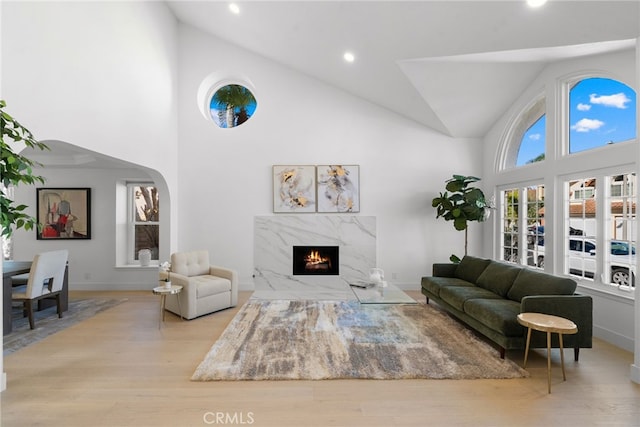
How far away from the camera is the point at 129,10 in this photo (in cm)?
437

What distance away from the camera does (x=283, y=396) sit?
2467 mm

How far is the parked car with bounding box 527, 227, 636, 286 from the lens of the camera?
11.1ft

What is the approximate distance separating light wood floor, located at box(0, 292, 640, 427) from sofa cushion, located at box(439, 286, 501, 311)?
734 mm

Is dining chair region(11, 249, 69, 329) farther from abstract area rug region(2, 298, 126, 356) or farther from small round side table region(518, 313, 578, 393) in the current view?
small round side table region(518, 313, 578, 393)

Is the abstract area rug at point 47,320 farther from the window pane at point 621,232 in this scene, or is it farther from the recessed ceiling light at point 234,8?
the window pane at point 621,232

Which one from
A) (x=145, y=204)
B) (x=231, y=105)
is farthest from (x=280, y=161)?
(x=145, y=204)

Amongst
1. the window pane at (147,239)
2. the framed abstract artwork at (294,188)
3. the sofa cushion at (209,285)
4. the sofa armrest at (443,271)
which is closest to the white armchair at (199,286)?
the sofa cushion at (209,285)

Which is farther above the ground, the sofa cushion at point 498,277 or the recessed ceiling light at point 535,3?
the recessed ceiling light at point 535,3

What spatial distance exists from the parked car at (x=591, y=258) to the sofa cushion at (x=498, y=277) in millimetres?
686

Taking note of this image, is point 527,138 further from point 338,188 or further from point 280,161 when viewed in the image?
point 280,161

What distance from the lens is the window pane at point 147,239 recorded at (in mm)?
6280

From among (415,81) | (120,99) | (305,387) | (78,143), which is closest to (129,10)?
(120,99)

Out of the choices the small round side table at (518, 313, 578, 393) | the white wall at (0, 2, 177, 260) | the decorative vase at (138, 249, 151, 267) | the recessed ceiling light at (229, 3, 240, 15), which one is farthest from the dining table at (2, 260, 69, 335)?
the small round side table at (518, 313, 578, 393)

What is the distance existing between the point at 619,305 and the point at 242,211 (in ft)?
17.6
